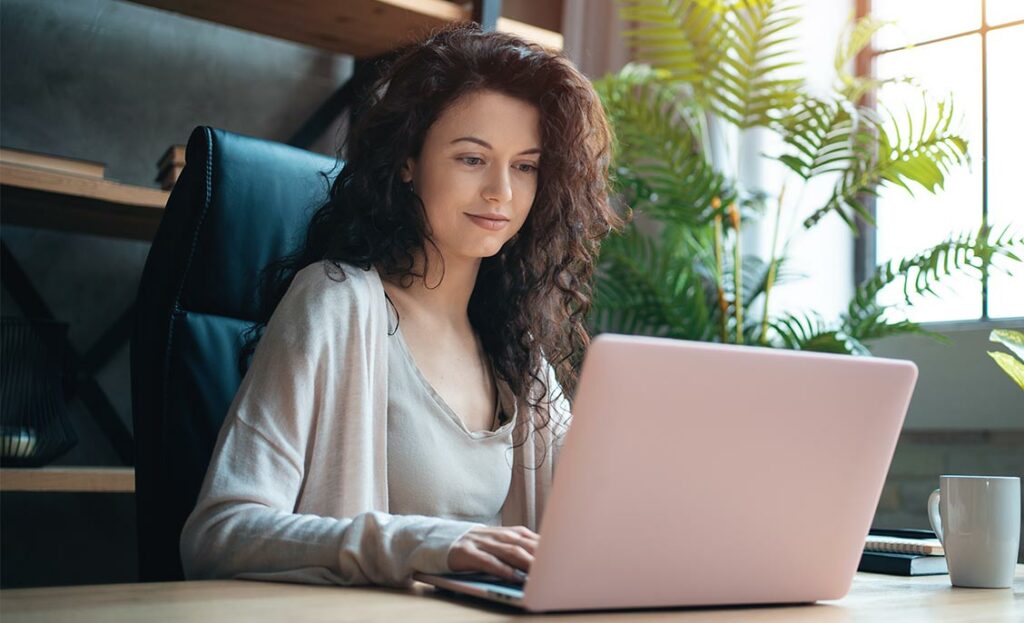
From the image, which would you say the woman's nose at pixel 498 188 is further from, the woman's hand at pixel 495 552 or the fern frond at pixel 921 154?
the fern frond at pixel 921 154

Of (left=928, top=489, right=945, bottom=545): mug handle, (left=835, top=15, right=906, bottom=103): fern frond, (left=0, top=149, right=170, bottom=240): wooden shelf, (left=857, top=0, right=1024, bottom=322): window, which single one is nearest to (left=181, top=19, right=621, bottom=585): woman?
(left=928, top=489, right=945, bottom=545): mug handle

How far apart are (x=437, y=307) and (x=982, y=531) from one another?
2.32 feet

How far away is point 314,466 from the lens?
1176mm

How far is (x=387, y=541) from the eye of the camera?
0.90 m

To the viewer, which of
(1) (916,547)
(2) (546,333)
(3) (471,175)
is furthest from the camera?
(2) (546,333)

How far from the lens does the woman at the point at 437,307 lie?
1177 mm

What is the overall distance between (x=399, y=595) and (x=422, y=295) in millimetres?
645

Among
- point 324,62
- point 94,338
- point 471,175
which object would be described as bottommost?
point 94,338

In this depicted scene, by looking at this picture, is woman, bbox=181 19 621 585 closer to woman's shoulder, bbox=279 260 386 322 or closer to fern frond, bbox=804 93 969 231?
woman's shoulder, bbox=279 260 386 322

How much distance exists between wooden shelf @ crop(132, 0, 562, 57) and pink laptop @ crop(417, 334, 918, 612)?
58.4 inches

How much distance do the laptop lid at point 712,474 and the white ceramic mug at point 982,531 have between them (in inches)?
10.7

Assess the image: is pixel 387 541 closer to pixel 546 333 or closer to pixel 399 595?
pixel 399 595

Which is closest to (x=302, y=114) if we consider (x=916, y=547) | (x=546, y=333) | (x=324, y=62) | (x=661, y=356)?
(x=324, y=62)

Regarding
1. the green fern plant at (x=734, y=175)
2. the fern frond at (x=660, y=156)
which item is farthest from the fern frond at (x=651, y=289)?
the fern frond at (x=660, y=156)
